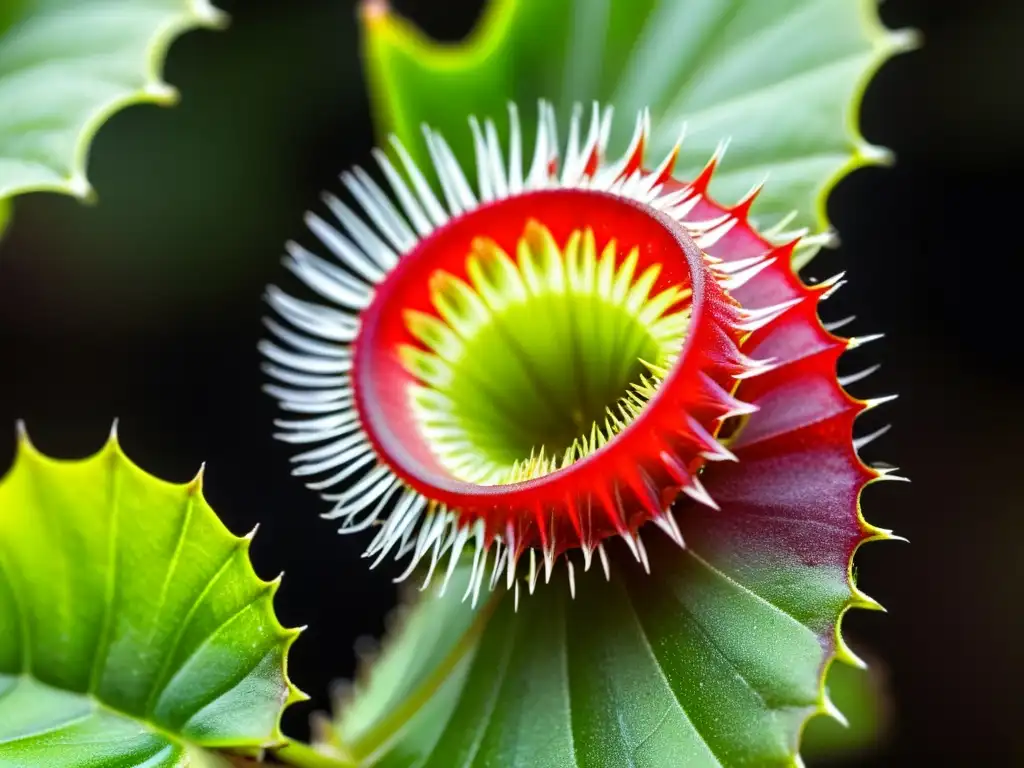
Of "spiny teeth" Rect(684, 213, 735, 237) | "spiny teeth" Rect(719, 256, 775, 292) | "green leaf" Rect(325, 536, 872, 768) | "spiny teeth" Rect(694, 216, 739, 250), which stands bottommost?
"green leaf" Rect(325, 536, 872, 768)

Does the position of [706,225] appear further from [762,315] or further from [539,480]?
[539,480]

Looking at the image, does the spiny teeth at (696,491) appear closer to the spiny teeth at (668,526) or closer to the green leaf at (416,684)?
the spiny teeth at (668,526)

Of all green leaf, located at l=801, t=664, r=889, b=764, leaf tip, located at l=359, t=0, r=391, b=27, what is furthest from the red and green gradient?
green leaf, located at l=801, t=664, r=889, b=764

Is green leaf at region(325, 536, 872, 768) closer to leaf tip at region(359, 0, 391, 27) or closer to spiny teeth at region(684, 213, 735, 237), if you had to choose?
spiny teeth at region(684, 213, 735, 237)

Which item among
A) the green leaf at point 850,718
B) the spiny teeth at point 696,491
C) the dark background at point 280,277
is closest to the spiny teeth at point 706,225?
the spiny teeth at point 696,491

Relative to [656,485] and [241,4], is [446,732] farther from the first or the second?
[241,4]

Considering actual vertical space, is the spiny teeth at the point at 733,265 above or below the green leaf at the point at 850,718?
above
